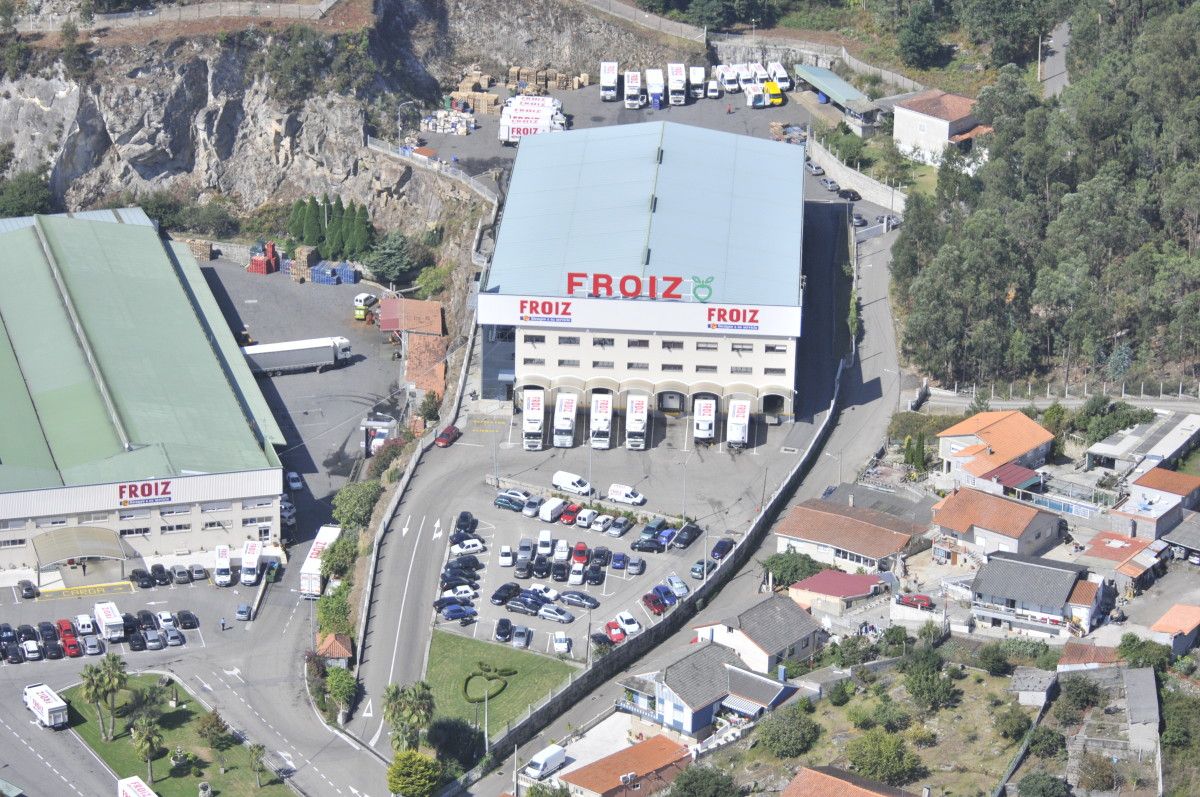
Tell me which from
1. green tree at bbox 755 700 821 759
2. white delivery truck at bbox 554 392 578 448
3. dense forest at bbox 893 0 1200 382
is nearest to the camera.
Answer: green tree at bbox 755 700 821 759

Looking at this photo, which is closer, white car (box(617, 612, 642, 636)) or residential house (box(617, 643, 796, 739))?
residential house (box(617, 643, 796, 739))

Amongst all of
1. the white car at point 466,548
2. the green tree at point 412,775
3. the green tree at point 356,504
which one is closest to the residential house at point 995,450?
the white car at point 466,548

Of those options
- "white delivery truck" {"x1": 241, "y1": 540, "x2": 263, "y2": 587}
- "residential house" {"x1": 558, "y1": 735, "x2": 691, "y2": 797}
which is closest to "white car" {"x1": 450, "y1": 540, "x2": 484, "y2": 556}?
"white delivery truck" {"x1": 241, "y1": 540, "x2": 263, "y2": 587}

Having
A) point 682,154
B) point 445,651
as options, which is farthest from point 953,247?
point 445,651

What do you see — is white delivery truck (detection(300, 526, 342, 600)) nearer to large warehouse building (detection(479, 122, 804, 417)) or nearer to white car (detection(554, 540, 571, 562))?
white car (detection(554, 540, 571, 562))

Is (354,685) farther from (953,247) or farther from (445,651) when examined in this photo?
(953,247)

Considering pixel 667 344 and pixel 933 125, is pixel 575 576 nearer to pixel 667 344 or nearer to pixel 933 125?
pixel 667 344
